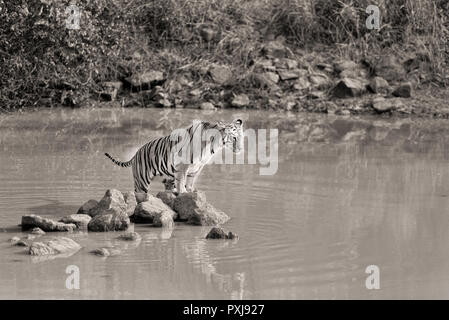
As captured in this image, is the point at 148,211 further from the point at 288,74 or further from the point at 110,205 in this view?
the point at 288,74

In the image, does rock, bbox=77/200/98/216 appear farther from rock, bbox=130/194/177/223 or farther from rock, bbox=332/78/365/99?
rock, bbox=332/78/365/99

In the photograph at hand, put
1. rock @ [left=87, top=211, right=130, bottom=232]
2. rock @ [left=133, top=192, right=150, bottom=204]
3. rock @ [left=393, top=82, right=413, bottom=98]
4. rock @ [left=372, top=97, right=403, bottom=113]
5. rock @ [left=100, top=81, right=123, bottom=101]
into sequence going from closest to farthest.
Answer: rock @ [left=87, top=211, right=130, bottom=232] < rock @ [left=133, top=192, right=150, bottom=204] < rock @ [left=372, top=97, right=403, bottom=113] < rock @ [left=393, top=82, right=413, bottom=98] < rock @ [left=100, top=81, right=123, bottom=101]

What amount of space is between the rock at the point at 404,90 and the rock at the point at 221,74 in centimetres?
296

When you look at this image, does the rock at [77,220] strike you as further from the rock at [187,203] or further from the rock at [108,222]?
the rock at [187,203]

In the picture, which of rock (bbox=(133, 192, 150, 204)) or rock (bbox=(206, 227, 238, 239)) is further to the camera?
rock (bbox=(133, 192, 150, 204))

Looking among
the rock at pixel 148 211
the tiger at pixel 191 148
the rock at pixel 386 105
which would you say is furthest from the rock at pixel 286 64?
the rock at pixel 148 211

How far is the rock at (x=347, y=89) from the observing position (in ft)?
52.4

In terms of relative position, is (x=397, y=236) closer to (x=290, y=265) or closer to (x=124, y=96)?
(x=290, y=265)

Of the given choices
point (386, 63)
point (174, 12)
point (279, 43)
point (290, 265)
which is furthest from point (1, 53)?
point (290, 265)

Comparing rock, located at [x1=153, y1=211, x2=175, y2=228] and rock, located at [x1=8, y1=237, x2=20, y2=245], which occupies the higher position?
rock, located at [x1=153, y1=211, x2=175, y2=228]

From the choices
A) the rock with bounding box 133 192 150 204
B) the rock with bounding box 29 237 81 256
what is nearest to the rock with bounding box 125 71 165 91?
the rock with bounding box 133 192 150 204

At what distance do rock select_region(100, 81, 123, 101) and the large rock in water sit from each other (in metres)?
8.04

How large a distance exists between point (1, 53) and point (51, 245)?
792cm

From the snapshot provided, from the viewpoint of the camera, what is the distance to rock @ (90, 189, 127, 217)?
8188mm
